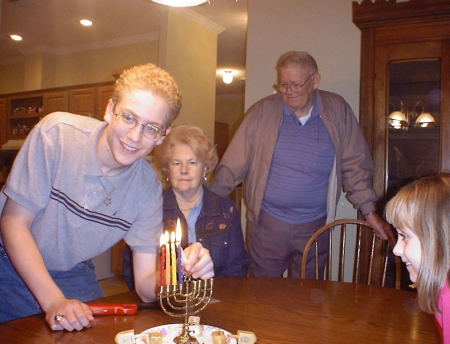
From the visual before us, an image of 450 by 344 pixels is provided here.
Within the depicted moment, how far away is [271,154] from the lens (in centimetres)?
260

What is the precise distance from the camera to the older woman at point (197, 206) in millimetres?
2000

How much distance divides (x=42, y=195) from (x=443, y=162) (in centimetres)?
239

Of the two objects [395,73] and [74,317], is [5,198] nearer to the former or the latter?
[74,317]

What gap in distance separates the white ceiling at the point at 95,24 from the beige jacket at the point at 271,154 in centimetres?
248

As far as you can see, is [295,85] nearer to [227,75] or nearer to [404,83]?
[404,83]

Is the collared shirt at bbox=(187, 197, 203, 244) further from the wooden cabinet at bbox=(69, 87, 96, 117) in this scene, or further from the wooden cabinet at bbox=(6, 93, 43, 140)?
the wooden cabinet at bbox=(6, 93, 43, 140)

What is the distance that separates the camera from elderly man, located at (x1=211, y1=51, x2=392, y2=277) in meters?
2.54

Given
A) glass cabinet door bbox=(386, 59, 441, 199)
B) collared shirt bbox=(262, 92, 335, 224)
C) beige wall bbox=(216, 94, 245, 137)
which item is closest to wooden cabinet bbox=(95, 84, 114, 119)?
collared shirt bbox=(262, 92, 335, 224)

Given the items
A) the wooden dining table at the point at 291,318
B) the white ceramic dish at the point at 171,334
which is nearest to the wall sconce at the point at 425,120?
the wooden dining table at the point at 291,318

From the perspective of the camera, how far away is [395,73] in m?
2.92

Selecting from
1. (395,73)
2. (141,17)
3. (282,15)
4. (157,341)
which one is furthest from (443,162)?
(141,17)

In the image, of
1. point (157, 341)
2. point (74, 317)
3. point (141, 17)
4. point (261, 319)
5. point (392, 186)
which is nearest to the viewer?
point (157, 341)

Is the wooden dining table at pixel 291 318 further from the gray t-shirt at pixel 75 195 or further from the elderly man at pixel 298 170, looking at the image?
the elderly man at pixel 298 170

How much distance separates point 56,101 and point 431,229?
6.66m
